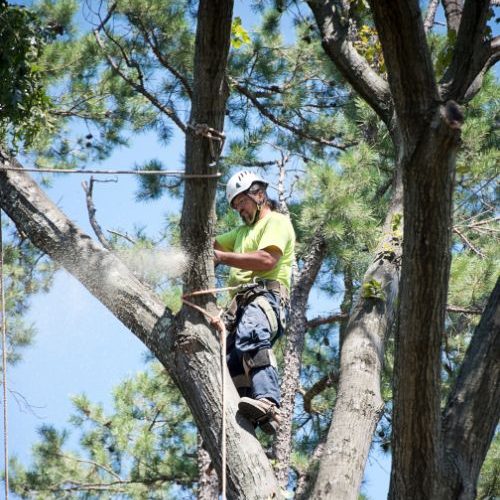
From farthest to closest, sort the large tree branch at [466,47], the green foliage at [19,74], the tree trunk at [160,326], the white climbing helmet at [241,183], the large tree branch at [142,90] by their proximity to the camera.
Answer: the large tree branch at [142,90] < the white climbing helmet at [241,183] < the green foliage at [19,74] < the tree trunk at [160,326] < the large tree branch at [466,47]

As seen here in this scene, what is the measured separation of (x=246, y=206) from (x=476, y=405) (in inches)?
65.9

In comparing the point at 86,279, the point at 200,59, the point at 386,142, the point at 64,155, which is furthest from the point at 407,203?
the point at 64,155

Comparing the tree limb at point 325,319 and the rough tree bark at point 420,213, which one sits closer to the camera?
the rough tree bark at point 420,213

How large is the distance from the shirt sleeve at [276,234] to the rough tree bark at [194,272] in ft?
2.47

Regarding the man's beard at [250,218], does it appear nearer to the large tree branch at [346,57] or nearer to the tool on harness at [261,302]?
the tool on harness at [261,302]

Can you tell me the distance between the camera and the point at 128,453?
8086mm

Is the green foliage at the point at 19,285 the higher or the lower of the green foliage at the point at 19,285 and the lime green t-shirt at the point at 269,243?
the higher

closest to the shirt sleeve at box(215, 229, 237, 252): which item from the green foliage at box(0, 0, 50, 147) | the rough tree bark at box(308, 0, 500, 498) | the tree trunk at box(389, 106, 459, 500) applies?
the green foliage at box(0, 0, 50, 147)

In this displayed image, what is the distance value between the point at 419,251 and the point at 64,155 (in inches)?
230

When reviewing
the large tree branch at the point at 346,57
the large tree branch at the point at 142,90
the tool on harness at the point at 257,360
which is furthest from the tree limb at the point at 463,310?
the tool on harness at the point at 257,360

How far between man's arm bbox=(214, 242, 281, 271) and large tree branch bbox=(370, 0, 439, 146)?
1.37 m

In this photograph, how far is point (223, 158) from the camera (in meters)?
7.57

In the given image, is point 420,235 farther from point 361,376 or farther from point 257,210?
point 257,210

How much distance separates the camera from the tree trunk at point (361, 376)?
3.29 meters
